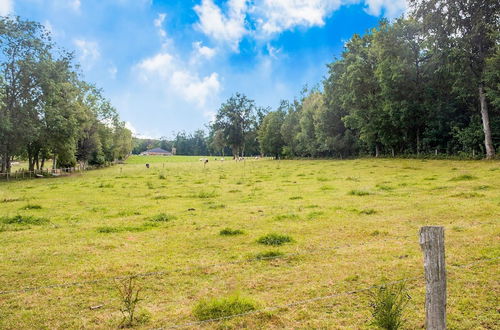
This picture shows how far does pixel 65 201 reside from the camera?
2298cm

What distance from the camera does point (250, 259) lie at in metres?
9.99

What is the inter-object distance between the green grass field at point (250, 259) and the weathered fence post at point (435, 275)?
1.78 m

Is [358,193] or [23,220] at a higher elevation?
A: [358,193]

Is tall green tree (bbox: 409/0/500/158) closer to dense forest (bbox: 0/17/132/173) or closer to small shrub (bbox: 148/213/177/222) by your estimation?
small shrub (bbox: 148/213/177/222)

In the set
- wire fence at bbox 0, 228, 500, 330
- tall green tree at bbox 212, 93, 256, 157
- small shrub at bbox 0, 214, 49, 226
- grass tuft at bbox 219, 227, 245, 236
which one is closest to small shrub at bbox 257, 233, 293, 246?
wire fence at bbox 0, 228, 500, 330

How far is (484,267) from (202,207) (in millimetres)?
13419

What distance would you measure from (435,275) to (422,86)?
49316 mm

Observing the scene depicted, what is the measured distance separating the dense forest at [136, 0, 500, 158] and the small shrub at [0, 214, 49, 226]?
3798 cm

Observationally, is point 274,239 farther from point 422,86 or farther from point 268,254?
point 422,86

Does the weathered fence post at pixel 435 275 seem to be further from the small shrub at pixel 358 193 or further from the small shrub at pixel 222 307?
the small shrub at pixel 358 193

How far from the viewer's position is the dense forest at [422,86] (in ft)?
121

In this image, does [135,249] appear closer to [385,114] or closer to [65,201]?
[65,201]

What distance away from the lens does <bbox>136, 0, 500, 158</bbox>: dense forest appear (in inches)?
1448

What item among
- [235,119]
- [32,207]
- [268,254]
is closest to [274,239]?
[268,254]
